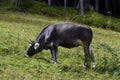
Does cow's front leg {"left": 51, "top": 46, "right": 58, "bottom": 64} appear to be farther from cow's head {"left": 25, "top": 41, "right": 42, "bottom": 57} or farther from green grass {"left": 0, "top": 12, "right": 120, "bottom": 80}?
cow's head {"left": 25, "top": 41, "right": 42, "bottom": 57}

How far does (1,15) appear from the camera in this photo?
35.2 metres

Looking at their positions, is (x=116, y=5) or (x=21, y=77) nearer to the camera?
(x=21, y=77)

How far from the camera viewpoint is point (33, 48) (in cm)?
1644

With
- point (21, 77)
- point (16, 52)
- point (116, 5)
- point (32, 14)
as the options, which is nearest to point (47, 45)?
point (16, 52)

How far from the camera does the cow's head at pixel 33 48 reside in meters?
16.3

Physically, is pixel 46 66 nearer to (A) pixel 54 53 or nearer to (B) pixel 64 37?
(A) pixel 54 53

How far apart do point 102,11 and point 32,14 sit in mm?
11651

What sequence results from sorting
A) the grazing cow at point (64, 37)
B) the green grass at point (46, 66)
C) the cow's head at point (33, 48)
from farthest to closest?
the cow's head at point (33, 48) → the grazing cow at point (64, 37) → the green grass at point (46, 66)

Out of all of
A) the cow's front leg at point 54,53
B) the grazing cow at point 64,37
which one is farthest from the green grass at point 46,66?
the grazing cow at point 64,37

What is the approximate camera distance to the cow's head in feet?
53.6

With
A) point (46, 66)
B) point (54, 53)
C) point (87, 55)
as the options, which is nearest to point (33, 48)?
point (54, 53)

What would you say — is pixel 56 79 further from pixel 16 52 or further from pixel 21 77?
pixel 16 52

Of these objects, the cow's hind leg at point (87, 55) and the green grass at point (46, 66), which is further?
the cow's hind leg at point (87, 55)

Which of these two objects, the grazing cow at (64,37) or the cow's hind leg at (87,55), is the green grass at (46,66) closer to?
the cow's hind leg at (87,55)
